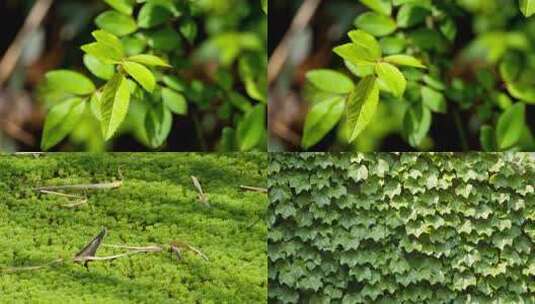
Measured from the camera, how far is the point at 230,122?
5211 millimetres

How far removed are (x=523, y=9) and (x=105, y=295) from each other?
2383 mm

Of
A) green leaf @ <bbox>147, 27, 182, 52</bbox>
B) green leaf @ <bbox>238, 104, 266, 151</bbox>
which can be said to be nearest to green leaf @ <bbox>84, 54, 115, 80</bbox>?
green leaf @ <bbox>147, 27, 182, 52</bbox>

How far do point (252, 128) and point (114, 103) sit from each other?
712 mm

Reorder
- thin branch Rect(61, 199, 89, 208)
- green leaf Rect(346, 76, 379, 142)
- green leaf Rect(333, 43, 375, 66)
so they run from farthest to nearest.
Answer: thin branch Rect(61, 199, 89, 208), green leaf Rect(346, 76, 379, 142), green leaf Rect(333, 43, 375, 66)

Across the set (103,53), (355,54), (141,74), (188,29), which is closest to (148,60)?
(141,74)

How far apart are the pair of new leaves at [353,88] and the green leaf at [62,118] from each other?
108 cm

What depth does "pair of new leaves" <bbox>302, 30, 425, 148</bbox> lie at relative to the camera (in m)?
4.89

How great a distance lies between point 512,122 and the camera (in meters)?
5.17

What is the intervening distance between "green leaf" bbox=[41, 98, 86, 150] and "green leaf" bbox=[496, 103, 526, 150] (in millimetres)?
1988

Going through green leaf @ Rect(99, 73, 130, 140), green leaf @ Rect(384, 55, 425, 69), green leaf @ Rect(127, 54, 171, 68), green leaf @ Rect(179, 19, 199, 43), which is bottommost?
green leaf @ Rect(99, 73, 130, 140)

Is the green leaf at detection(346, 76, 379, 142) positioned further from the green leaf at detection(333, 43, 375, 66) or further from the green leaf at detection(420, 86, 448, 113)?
the green leaf at detection(420, 86, 448, 113)

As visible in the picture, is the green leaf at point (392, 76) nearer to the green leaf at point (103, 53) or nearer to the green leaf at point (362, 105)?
the green leaf at point (362, 105)

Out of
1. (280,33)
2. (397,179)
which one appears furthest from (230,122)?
(397,179)

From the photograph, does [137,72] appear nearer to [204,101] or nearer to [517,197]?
[204,101]
